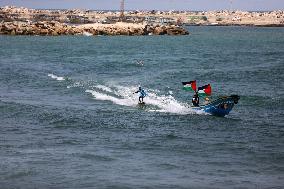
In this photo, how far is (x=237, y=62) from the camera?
7056cm

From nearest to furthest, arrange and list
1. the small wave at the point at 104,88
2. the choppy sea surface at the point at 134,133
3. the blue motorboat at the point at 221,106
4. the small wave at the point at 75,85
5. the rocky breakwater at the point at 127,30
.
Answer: the choppy sea surface at the point at 134,133, the blue motorboat at the point at 221,106, the small wave at the point at 104,88, the small wave at the point at 75,85, the rocky breakwater at the point at 127,30

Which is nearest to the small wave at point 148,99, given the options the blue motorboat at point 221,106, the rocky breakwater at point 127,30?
the blue motorboat at point 221,106

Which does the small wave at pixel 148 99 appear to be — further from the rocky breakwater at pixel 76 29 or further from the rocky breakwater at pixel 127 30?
the rocky breakwater at pixel 127 30

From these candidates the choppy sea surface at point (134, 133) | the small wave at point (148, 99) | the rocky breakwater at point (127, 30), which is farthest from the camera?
the rocky breakwater at point (127, 30)

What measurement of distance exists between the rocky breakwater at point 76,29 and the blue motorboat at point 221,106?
4186 inches

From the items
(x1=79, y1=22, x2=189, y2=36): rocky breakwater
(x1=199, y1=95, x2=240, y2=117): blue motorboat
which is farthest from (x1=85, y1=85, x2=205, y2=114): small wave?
(x1=79, y1=22, x2=189, y2=36): rocky breakwater

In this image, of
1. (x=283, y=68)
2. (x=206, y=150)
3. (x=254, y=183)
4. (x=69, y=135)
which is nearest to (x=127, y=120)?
(x=69, y=135)

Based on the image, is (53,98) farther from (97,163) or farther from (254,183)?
(254,183)

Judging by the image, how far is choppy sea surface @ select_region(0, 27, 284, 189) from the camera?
20.5 meters

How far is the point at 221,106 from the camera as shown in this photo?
32.2 meters

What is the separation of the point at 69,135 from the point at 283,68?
38.9 meters

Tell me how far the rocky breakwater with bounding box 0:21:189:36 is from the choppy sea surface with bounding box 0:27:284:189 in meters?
80.1

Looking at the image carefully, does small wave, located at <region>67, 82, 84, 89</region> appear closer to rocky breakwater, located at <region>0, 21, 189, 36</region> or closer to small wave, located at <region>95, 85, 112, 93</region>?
small wave, located at <region>95, 85, 112, 93</region>

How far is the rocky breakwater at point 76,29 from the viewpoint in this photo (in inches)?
5261
